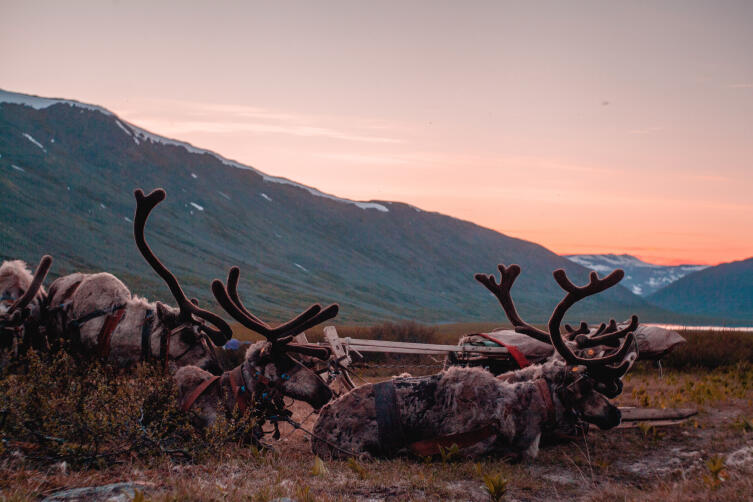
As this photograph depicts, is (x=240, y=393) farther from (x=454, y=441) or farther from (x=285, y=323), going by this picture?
(x=454, y=441)

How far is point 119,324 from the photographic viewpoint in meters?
9.16

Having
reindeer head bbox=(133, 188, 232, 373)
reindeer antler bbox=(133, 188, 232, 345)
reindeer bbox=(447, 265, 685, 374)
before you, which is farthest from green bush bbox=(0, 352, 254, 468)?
reindeer bbox=(447, 265, 685, 374)

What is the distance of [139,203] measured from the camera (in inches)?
322

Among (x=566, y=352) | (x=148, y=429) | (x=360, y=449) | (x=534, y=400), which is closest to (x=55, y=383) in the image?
(x=148, y=429)

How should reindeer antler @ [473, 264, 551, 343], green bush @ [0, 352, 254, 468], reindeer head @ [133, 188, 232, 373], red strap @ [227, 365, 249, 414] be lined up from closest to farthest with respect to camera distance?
green bush @ [0, 352, 254, 468] → red strap @ [227, 365, 249, 414] → reindeer head @ [133, 188, 232, 373] → reindeer antler @ [473, 264, 551, 343]

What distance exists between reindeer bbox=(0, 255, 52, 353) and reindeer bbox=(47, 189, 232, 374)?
0.90ft

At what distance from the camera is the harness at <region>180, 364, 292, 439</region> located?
7.71 m

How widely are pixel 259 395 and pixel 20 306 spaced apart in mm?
4190

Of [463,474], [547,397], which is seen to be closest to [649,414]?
[547,397]

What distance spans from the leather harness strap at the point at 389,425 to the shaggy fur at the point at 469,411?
0.08m

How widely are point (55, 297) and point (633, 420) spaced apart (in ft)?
29.3

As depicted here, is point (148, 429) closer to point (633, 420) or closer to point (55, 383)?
point (55, 383)

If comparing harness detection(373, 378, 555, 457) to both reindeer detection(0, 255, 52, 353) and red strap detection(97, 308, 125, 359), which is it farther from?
reindeer detection(0, 255, 52, 353)

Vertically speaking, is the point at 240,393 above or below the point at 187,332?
below
